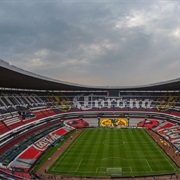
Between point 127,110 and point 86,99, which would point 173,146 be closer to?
point 127,110

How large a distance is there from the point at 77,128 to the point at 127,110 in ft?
61.2

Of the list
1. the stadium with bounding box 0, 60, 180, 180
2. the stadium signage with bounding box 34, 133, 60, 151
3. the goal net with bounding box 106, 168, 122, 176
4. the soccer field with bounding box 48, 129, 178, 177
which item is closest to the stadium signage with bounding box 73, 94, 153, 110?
the stadium with bounding box 0, 60, 180, 180

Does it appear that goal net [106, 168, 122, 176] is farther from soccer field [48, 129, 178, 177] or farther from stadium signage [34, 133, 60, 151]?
stadium signage [34, 133, 60, 151]

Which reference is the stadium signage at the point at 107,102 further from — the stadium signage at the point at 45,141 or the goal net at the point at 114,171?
the goal net at the point at 114,171

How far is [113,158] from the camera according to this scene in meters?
35.8

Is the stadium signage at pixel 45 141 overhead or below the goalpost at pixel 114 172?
overhead

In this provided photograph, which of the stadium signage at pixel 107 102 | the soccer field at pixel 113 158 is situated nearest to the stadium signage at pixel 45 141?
the soccer field at pixel 113 158

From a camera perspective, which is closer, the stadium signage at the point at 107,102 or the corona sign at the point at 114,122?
the corona sign at the point at 114,122

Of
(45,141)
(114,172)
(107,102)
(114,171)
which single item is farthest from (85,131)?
(114,172)

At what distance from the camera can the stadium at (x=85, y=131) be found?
3129 centimetres

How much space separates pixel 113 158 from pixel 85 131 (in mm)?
23457

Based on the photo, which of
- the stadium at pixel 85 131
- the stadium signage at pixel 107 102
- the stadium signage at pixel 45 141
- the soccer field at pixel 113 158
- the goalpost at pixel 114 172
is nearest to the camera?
the goalpost at pixel 114 172

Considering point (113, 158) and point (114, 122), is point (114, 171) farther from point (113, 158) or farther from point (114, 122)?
point (114, 122)

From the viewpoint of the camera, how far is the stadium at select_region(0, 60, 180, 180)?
31294mm
